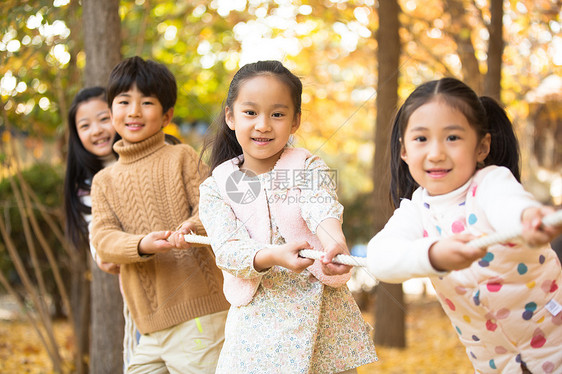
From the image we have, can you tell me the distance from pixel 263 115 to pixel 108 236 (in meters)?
0.86

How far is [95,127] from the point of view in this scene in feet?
9.07

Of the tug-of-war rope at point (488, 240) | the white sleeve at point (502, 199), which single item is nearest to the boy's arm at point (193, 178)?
the tug-of-war rope at point (488, 240)

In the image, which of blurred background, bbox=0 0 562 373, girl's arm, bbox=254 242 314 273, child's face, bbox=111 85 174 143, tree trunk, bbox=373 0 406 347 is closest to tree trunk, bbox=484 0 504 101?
blurred background, bbox=0 0 562 373

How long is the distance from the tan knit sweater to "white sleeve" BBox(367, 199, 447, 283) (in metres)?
0.94

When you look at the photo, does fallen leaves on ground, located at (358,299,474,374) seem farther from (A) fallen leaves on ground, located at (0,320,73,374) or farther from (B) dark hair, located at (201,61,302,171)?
(B) dark hair, located at (201,61,302,171)

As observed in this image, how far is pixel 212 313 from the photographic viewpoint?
233 centimetres

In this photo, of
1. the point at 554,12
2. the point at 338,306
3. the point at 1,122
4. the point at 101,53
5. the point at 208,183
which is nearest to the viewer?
the point at 338,306

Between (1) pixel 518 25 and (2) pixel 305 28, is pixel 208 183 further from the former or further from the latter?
(1) pixel 518 25

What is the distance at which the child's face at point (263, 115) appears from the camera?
6.03 feet

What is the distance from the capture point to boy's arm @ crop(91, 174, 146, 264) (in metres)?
2.21

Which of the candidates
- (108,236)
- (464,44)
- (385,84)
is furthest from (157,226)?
(464,44)

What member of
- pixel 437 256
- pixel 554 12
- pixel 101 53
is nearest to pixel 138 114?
pixel 101 53

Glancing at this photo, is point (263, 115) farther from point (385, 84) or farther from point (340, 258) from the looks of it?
point (385, 84)

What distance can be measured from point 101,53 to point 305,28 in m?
3.61
